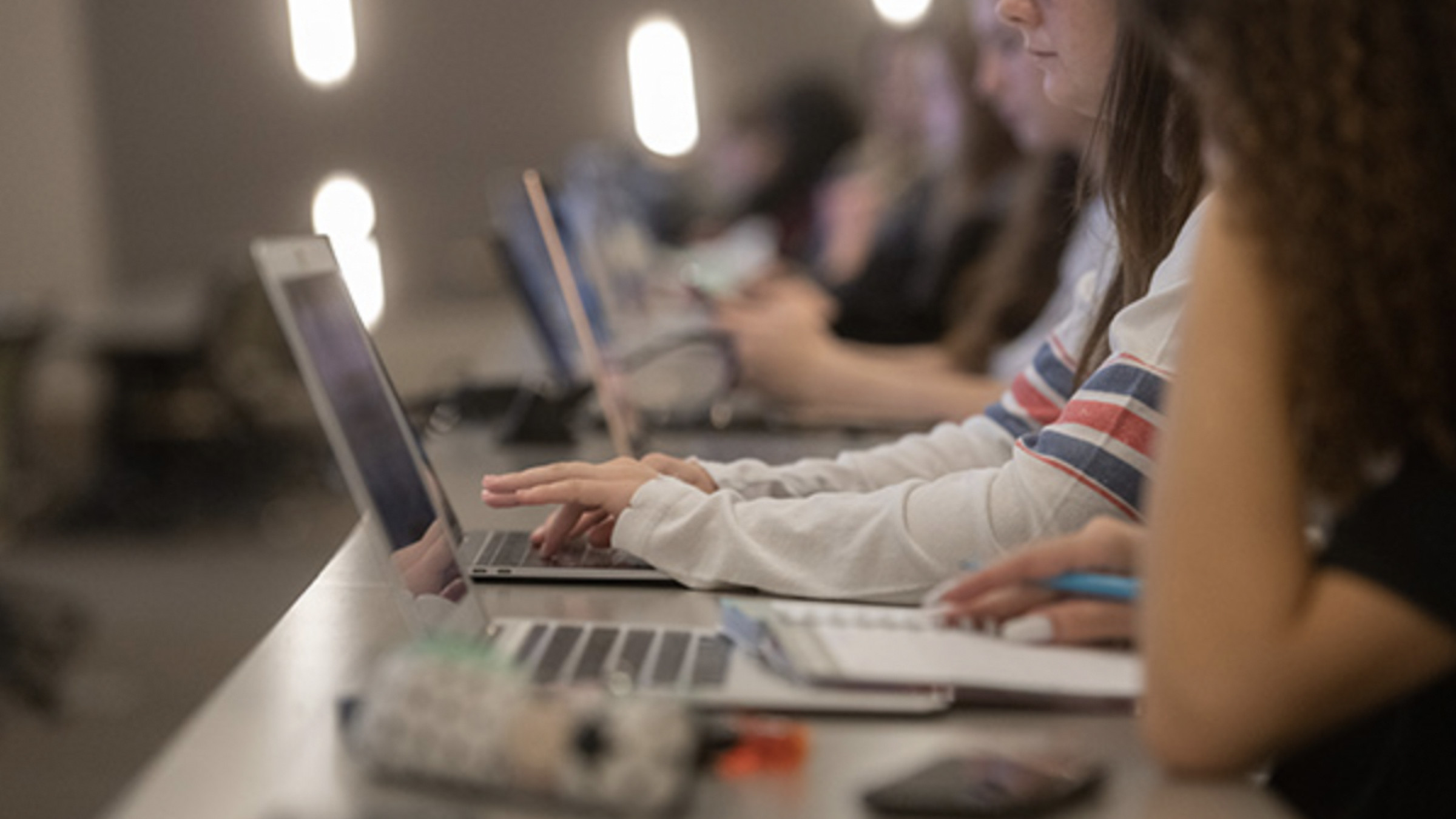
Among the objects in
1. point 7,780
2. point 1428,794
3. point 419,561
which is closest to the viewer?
point 1428,794

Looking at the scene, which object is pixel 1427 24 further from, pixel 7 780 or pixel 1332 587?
pixel 7 780

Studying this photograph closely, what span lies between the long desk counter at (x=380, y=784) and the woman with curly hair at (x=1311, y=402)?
5 centimetres

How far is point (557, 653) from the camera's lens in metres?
1.24

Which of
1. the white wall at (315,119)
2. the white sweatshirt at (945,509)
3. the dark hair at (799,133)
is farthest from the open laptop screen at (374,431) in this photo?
the white wall at (315,119)

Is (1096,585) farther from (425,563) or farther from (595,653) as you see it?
(425,563)

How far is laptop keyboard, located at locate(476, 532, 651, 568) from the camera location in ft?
5.07

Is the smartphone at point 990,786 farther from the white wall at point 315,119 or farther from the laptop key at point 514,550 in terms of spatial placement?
the white wall at point 315,119

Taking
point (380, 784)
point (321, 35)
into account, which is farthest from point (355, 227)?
point (380, 784)

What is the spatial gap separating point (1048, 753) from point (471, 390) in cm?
187

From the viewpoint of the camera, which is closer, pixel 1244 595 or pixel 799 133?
pixel 1244 595

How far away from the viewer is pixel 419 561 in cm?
124

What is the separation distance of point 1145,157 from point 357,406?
0.75 meters

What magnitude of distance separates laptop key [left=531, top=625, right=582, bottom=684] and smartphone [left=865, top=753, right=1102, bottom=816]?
302 millimetres

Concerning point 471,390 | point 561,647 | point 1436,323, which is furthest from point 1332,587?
point 471,390
